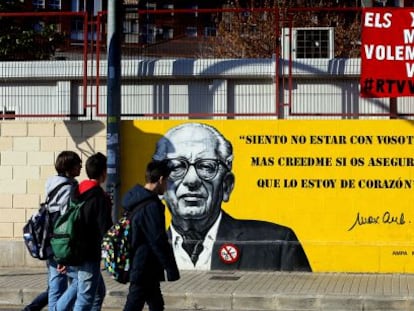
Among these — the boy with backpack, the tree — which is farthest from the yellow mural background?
the boy with backpack

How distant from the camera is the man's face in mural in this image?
43.0ft

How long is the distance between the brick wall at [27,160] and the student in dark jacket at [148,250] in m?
6.82

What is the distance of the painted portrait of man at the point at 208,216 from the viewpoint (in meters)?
13.0

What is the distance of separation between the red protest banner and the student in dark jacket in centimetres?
707

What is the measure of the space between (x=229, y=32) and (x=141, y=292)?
27.5 meters

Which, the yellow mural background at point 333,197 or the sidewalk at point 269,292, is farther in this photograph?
the yellow mural background at point 333,197

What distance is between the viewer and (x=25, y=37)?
20.4m

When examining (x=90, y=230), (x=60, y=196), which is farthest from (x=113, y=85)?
(x=90, y=230)

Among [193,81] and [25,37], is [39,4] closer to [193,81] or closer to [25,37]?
[25,37]

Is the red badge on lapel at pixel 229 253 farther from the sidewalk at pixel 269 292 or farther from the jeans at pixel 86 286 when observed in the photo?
the jeans at pixel 86 286

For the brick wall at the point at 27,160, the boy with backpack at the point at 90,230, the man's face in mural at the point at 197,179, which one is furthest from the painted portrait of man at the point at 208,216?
the boy with backpack at the point at 90,230

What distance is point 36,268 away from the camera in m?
13.4

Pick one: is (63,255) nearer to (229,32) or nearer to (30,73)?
(30,73)

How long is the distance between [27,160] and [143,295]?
7.39 m
